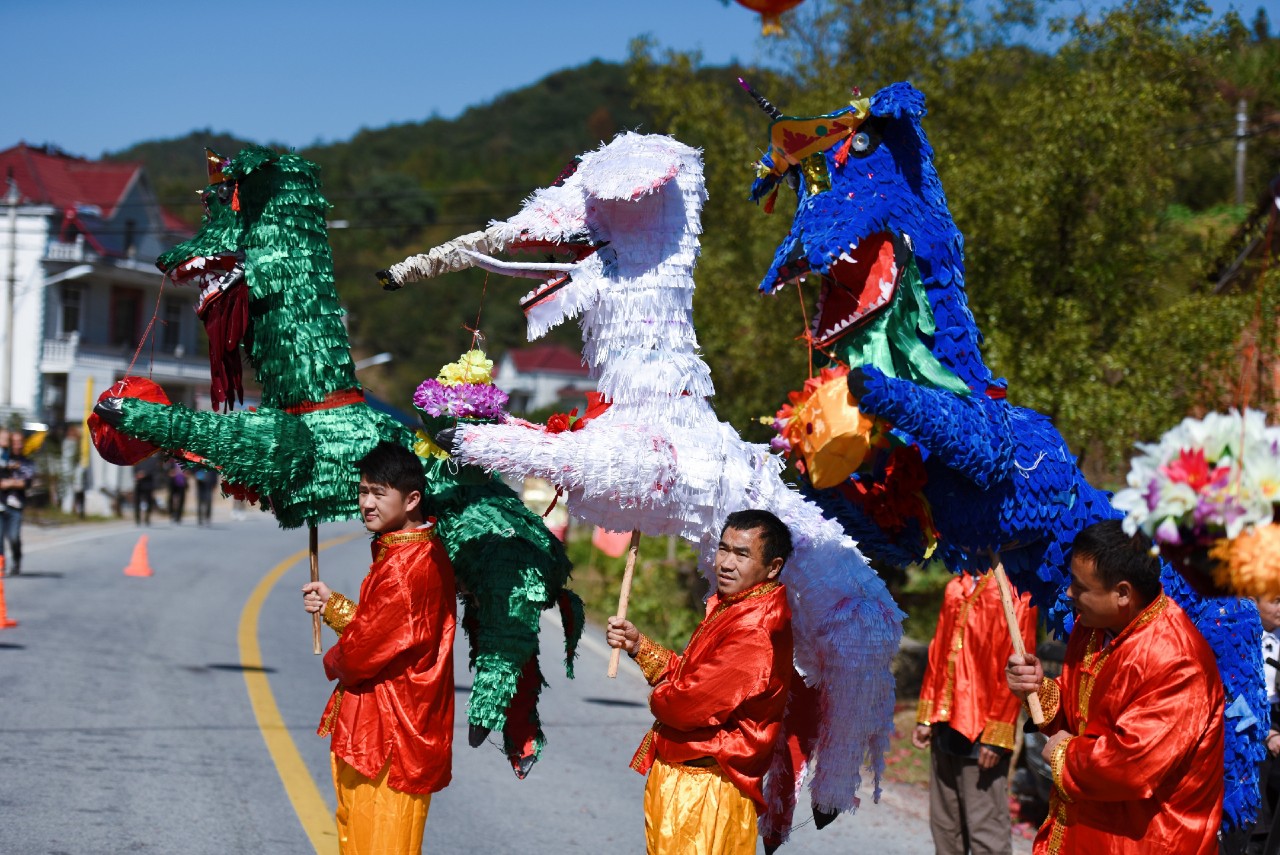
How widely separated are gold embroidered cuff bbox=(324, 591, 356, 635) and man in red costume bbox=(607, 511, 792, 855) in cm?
93

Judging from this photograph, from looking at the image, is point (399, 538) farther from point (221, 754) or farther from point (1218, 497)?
A: point (221, 754)

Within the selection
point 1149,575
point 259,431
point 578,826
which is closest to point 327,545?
point 578,826

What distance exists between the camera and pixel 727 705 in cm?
376

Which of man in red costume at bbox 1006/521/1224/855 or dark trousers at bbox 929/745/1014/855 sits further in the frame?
dark trousers at bbox 929/745/1014/855

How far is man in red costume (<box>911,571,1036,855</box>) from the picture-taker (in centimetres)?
520

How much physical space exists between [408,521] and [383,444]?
272 millimetres

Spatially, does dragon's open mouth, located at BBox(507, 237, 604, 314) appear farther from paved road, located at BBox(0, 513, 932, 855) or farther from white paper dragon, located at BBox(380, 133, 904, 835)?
paved road, located at BBox(0, 513, 932, 855)

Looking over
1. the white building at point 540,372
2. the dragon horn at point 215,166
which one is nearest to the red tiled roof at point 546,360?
the white building at point 540,372

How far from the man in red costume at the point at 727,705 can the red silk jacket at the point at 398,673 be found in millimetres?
618

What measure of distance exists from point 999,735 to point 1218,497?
2694mm

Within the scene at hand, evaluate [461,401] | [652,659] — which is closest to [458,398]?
[461,401]

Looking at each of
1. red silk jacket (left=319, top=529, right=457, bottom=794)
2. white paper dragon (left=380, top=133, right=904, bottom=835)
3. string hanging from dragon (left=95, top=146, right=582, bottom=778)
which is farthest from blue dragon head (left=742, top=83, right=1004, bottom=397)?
red silk jacket (left=319, top=529, right=457, bottom=794)

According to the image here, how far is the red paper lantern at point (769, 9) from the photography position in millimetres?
3625

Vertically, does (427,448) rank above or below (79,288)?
below
